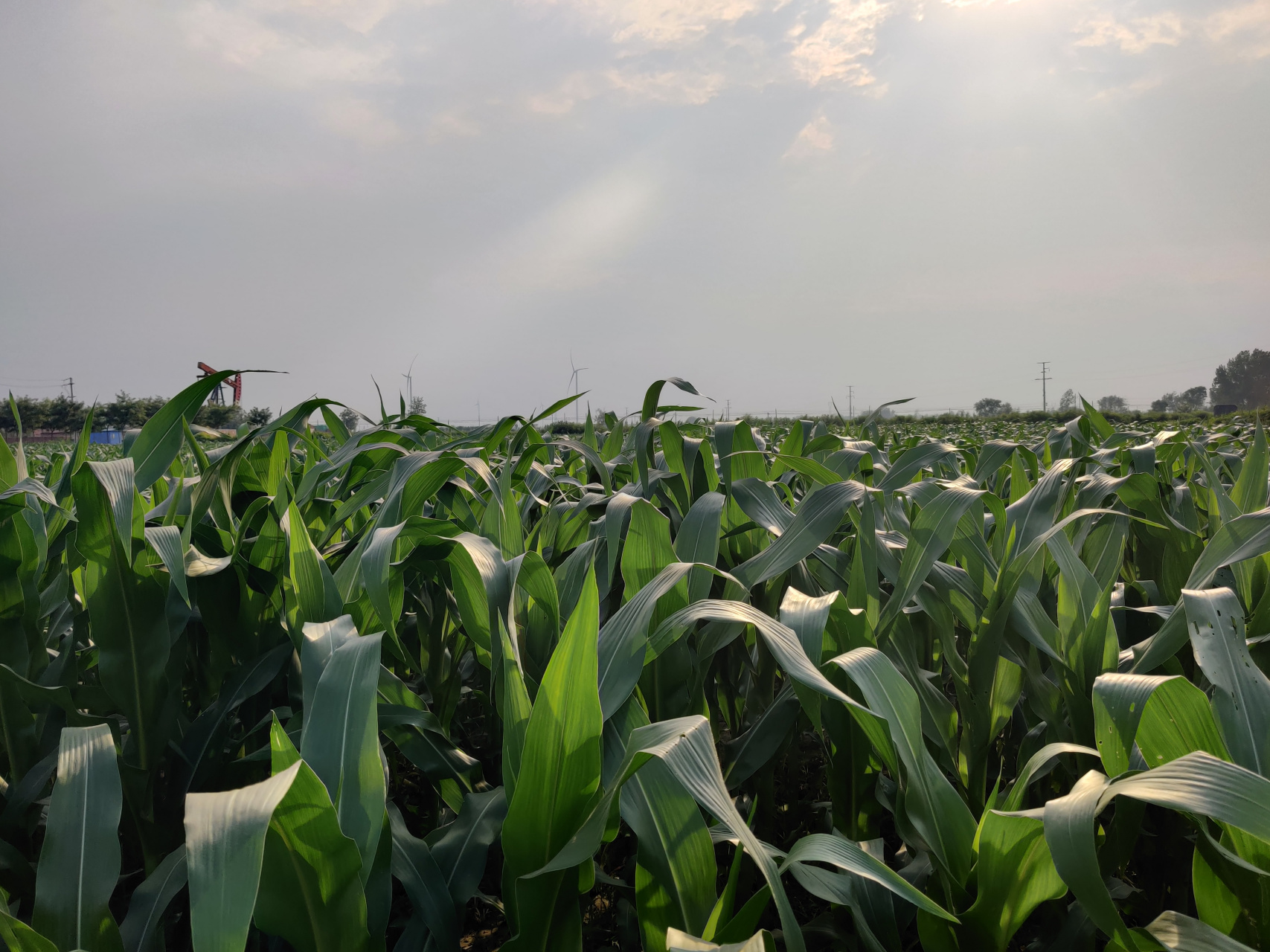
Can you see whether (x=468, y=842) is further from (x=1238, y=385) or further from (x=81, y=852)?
(x=1238, y=385)

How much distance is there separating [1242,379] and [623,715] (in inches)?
3837

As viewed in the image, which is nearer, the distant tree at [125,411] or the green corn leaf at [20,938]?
the green corn leaf at [20,938]

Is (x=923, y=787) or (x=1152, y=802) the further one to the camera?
(x=923, y=787)

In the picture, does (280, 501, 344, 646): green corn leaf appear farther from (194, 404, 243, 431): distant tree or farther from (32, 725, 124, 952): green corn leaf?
(194, 404, 243, 431): distant tree

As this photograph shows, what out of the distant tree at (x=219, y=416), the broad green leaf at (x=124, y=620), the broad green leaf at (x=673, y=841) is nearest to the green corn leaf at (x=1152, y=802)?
the broad green leaf at (x=673, y=841)

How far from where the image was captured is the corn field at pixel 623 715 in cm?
48

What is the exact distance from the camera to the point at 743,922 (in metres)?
0.50

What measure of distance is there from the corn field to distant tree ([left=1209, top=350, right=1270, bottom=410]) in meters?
88.6

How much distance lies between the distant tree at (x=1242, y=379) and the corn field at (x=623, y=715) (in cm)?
8858

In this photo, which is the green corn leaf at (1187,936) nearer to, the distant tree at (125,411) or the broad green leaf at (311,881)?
the broad green leaf at (311,881)

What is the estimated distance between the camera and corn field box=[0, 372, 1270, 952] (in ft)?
1.57

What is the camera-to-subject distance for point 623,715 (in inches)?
24.5

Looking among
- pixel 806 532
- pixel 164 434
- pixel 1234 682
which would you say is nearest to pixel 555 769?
pixel 806 532

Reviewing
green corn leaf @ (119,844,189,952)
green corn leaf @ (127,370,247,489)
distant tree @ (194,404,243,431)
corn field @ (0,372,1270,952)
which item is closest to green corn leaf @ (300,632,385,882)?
corn field @ (0,372,1270,952)
